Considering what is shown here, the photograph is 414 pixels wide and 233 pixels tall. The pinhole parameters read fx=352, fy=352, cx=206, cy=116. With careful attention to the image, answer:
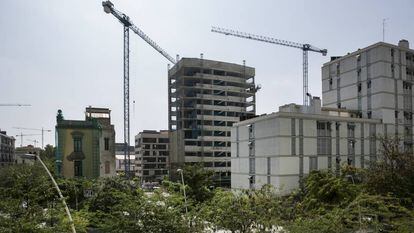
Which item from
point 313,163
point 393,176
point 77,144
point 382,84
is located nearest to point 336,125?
point 313,163

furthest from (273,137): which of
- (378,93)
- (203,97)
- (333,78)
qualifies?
(203,97)

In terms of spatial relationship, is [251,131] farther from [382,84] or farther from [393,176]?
[393,176]

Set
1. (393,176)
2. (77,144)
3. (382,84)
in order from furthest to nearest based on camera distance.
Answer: (382,84) < (77,144) < (393,176)

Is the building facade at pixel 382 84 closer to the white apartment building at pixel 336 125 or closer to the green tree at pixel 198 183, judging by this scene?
the white apartment building at pixel 336 125

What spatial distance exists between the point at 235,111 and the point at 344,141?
4125 cm

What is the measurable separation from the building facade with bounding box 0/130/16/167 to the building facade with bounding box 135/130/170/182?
3399 centimetres

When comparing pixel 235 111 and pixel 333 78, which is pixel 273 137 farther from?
pixel 235 111

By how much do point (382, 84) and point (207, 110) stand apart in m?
41.8

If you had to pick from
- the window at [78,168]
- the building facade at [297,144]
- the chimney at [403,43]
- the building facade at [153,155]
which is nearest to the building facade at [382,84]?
the chimney at [403,43]

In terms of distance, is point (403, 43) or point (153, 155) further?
point (153, 155)

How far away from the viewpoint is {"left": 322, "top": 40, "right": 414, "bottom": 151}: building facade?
192 feet

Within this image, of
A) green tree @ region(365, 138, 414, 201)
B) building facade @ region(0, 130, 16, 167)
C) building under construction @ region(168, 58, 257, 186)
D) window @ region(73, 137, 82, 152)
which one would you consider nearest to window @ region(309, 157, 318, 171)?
green tree @ region(365, 138, 414, 201)

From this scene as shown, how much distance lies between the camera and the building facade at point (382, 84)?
192 ft

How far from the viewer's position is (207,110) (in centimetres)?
8825
